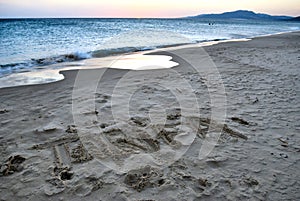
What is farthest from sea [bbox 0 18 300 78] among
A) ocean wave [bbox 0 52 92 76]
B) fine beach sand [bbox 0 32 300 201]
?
fine beach sand [bbox 0 32 300 201]

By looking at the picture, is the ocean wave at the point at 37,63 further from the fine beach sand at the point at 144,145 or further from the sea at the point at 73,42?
the fine beach sand at the point at 144,145

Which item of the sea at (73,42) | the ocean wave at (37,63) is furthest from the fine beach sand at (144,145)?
the sea at (73,42)

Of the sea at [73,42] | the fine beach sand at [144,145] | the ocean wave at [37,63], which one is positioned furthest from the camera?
the sea at [73,42]

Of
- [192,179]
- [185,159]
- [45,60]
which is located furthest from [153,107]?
[45,60]

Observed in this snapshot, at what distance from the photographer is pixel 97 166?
96.6 inches

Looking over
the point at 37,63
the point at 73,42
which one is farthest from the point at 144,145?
the point at 73,42

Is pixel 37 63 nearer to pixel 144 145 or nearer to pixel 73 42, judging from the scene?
pixel 144 145

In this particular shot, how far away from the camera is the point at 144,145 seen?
112 inches

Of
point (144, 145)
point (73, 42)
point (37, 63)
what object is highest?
point (73, 42)

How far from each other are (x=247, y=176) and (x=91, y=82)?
448 cm

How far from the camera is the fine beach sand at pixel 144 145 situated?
83.7 inches

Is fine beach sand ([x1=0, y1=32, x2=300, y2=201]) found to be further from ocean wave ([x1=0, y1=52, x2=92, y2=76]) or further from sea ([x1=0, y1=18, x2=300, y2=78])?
sea ([x1=0, y1=18, x2=300, y2=78])

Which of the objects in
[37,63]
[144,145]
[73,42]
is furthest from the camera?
[73,42]

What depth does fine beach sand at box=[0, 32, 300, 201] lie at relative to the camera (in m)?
2.12
